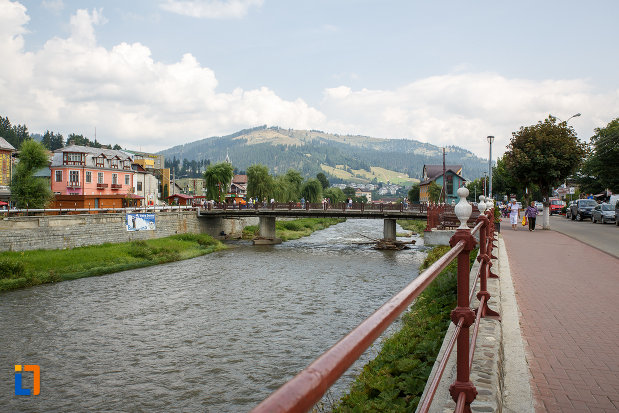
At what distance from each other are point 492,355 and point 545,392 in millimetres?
616

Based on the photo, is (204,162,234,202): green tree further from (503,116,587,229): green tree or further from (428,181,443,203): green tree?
(428,181,443,203): green tree

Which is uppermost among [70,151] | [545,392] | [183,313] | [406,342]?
[70,151]

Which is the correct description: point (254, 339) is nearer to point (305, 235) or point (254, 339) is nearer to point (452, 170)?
point (305, 235)

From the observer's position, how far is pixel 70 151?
182 feet

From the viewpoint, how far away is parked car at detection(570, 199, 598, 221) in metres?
41.6

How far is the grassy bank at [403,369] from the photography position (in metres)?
7.50

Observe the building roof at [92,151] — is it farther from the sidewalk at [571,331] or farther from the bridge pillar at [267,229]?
the sidewalk at [571,331]

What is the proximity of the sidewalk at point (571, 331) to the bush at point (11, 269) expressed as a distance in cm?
2430

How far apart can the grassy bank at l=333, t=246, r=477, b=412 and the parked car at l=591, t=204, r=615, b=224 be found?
29581 millimetres

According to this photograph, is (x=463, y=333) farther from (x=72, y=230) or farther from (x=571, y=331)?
(x=72, y=230)

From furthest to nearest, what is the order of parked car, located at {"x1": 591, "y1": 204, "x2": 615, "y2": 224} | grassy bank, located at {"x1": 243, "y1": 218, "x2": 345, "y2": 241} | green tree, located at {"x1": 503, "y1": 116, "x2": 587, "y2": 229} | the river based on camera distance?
grassy bank, located at {"x1": 243, "y1": 218, "x2": 345, "y2": 241} → parked car, located at {"x1": 591, "y1": 204, "x2": 615, "y2": 224} → green tree, located at {"x1": 503, "y1": 116, "x2": 587, "y2": 229} → the river

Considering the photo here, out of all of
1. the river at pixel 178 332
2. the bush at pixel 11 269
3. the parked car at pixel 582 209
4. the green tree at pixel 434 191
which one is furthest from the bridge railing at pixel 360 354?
the green tree at pixel 434 191

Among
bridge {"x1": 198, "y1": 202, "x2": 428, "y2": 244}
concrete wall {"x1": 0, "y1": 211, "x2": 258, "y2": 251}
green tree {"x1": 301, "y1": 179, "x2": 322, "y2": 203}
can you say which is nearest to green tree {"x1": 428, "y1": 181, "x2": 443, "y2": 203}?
green tree {"x1": 301, "y1": 179, "x2": 322, "y2": 203}

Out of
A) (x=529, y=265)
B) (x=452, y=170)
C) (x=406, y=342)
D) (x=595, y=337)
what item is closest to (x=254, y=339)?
(x=406, y=342)
